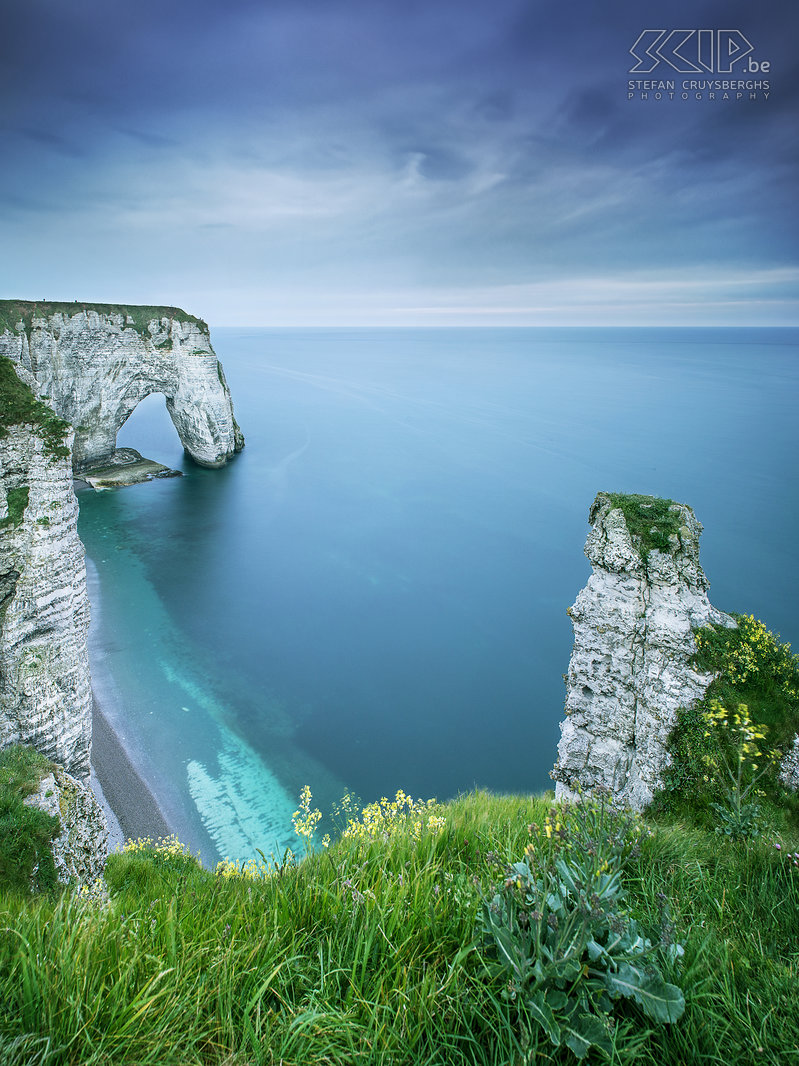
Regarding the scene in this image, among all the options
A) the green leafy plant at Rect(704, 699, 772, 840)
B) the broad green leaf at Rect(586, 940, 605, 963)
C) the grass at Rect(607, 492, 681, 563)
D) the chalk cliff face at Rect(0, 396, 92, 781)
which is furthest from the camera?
the chalk cliff face at Rect(0, 396, 92, 781)

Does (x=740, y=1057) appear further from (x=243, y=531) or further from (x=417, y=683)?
(x=243, y=531)

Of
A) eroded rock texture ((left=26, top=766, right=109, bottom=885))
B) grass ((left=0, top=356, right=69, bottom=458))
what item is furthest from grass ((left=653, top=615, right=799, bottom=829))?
grass ((left=0, top=356, right=69, bottom=458))

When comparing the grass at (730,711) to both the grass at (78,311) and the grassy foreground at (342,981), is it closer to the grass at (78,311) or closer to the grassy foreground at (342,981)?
the grassy foreground at (342,981)

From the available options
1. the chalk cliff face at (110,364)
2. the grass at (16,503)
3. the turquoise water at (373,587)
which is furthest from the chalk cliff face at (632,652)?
A: the chalk cliff face at (110,364)

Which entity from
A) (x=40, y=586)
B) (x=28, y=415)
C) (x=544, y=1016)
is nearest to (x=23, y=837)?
(x=40, y=586)

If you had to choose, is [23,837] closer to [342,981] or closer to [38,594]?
[38,594]

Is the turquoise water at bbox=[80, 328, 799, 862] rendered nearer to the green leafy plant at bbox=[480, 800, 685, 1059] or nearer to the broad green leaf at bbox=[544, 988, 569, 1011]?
the green leafy plant at bbox=[480, 800, 685, 1059]
